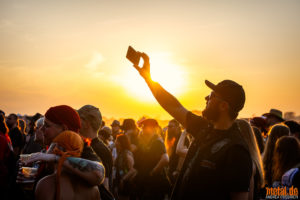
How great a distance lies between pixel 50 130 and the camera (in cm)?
334

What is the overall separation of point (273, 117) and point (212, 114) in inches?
266

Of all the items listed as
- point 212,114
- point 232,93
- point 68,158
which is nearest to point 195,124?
point 212,114

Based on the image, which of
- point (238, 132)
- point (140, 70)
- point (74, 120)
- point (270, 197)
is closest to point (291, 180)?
point (270, 197)

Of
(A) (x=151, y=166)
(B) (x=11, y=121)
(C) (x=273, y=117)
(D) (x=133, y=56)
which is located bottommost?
(A) (x=151, y=166)

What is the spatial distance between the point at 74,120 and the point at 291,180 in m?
3.64

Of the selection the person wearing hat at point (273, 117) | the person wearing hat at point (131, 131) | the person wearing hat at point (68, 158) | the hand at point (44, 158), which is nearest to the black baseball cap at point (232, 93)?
the person wearing hat at point (68, 158)

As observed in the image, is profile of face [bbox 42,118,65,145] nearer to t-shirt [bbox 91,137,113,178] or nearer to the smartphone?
the smartphone

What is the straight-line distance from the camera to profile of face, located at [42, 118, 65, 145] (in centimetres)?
332

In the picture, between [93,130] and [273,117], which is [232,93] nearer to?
[93,130]

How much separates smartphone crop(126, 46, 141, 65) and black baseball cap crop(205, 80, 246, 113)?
1004mm

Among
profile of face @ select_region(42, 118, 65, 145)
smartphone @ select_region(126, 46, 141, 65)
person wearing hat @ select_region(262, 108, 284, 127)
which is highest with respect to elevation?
person wearing hat @ select_region(262, 108, 284, 127)

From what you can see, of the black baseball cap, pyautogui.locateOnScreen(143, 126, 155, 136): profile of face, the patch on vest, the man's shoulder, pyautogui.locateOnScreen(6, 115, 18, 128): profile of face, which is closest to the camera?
the patch on vest

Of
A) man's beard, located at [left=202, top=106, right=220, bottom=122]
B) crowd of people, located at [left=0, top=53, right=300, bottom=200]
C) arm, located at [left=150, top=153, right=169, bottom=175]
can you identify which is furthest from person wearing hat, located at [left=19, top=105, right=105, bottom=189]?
arm, located at [left=150, top=153, right=169, bottom=175]

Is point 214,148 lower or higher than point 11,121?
lower
